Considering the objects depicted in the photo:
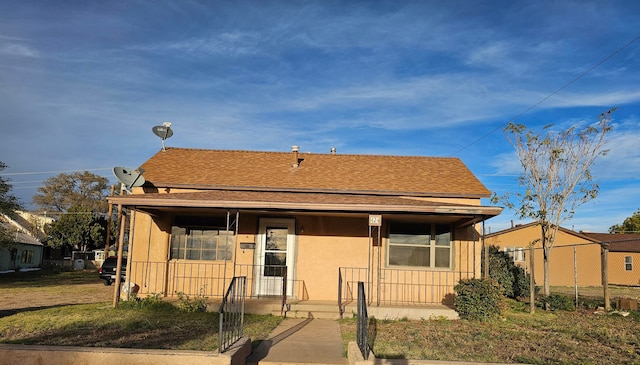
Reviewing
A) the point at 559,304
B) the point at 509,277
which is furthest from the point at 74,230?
the point at 559,304

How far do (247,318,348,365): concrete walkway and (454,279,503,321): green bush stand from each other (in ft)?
9.39

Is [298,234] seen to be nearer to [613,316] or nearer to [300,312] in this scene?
[300,312]

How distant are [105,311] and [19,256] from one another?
94.6 ft

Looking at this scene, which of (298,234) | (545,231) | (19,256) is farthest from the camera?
(19,256)

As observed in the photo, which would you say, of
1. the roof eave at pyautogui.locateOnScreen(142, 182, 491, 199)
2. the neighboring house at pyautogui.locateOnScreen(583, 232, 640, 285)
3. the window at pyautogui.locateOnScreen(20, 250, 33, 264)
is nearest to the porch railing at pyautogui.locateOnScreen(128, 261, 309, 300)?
the roof eave at pyautogui.locateOnScreen(142, 182, 491, 199)

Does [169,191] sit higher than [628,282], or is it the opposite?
[169,191]

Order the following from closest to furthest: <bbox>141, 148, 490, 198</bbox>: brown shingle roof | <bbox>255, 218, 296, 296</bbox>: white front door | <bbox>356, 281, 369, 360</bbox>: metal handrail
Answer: <bbox>356, 281, 369, 360</bbox>: metal handrail < <bbox>255, 218, 296, 296</bbox>: white front door < <bbox>141, 148, 490, 198</bbox>: brown shingle roof

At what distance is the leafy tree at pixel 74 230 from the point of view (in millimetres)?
39625

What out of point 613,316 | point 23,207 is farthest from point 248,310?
point 23,207

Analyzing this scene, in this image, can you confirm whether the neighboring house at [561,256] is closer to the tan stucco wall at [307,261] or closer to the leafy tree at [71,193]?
the tan stucco wall at [307,261]

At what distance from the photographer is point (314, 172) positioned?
14.5 metres

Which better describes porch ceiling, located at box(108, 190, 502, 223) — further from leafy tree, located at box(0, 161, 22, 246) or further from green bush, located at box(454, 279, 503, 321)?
leafy tree, located at box(0, 161, 22, 246)

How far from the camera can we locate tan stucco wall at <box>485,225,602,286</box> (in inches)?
1155

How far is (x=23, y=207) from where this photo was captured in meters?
24.6
